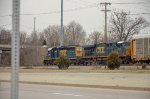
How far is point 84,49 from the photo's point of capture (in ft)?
194

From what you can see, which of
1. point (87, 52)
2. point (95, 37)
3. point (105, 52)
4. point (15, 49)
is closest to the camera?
point (15, 49)

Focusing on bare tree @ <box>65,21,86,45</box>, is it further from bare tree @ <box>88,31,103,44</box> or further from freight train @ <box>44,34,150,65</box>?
freight train @ <box>44,34,150,65</box>

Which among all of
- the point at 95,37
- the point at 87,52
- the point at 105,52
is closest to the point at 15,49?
the point at 105,52

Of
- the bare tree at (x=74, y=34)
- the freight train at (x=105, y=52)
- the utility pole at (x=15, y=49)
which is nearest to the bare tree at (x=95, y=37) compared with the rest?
the bare tree at (x=74, y=34)

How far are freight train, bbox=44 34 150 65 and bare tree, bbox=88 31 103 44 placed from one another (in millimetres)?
40950

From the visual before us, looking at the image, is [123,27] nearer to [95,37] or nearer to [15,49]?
[95,37]

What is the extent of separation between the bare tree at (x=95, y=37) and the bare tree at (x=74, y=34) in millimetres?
3262

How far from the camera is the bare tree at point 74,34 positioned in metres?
110

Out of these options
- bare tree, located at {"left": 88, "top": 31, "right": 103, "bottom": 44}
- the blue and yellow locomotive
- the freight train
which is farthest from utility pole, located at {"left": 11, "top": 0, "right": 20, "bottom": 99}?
bare tree, located at {"left": 88, "top": 31, "right": 103, "bottom": 44}

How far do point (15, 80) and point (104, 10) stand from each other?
67924mm

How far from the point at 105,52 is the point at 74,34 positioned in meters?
59.1

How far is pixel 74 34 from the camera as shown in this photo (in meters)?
112

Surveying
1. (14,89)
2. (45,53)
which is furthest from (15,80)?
(45,53)

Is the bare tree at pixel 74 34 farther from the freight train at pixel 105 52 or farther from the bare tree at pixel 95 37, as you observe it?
the freight train at pixel 105 52
